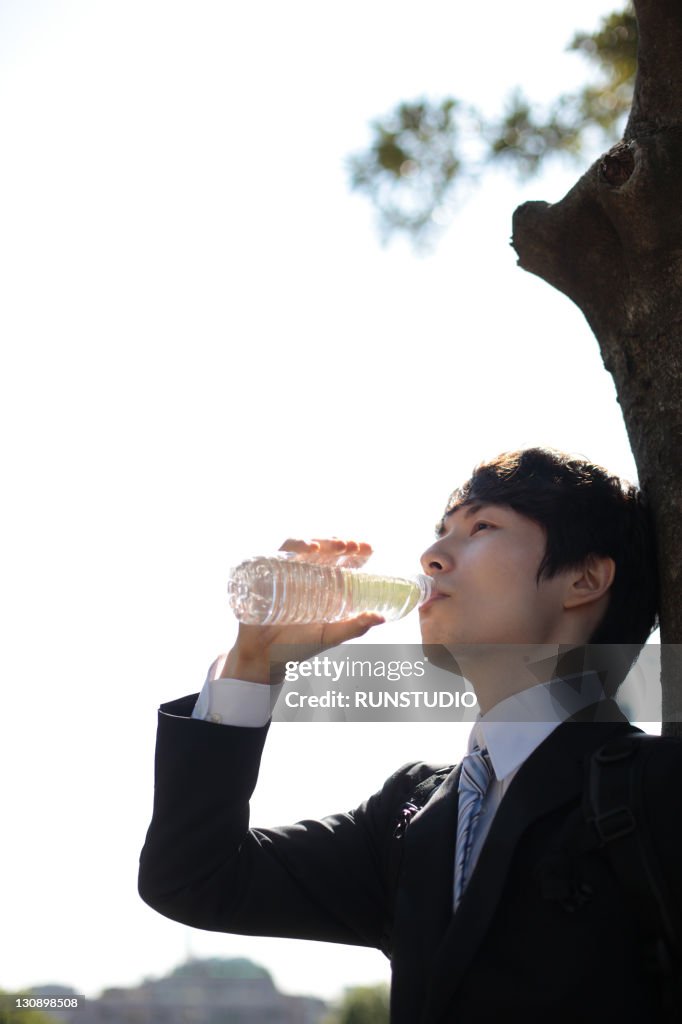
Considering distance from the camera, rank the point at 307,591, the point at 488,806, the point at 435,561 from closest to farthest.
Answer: the point at 488,806, the point at 435,561, the point at 307,591

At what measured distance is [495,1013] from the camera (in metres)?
1.86

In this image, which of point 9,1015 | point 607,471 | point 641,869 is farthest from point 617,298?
point 9,1015

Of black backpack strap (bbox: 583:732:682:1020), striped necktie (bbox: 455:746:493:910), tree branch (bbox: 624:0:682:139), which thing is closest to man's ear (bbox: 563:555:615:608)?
striped necktie (bbox: 455:746:493:910)

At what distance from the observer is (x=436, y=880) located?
2.17 meters

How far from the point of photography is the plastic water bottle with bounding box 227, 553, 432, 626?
2.58 meters

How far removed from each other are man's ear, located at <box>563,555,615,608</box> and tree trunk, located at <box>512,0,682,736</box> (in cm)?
14

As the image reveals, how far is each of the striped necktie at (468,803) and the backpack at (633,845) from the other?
30cm

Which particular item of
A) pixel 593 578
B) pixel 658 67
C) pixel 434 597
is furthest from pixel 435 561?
pixel 658 67

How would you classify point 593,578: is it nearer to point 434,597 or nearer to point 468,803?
point 434,597

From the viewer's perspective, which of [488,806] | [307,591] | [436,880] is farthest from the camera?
[307,591]

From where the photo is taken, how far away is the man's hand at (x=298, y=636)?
8.28ft

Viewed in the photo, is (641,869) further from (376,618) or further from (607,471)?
(607,471)

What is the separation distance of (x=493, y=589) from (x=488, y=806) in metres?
0.52

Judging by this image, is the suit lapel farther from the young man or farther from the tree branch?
the tree branch
